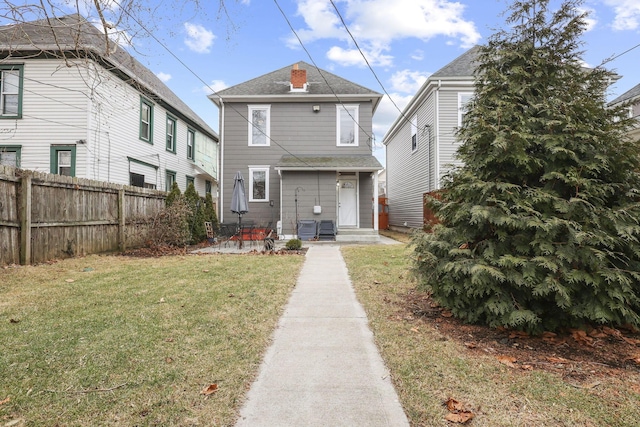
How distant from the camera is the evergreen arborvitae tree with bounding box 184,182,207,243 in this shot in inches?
496

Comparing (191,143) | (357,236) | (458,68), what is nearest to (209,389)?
(357,236)

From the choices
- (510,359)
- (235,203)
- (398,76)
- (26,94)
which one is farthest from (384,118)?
(510,359)

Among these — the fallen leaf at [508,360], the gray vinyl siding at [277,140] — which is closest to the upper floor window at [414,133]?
the gray vinyl siding at [277,140]

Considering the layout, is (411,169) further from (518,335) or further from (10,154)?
(10,154)

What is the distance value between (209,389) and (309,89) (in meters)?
14.8

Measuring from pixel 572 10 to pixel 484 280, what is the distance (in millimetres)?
3077

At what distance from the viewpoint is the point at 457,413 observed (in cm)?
225

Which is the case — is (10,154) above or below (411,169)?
below

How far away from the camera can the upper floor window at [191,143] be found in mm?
19672

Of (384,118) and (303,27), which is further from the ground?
(384,118)

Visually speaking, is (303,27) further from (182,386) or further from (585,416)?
(585,416)

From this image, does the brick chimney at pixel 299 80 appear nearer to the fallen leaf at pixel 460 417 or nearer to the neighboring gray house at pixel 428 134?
the neighboring gray house at pixel 428 134

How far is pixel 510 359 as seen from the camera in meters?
3.06

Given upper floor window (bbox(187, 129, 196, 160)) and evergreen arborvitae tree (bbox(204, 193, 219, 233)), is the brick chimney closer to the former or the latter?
evergreen arborvitae tree (bbox(204, 193, 219, 233))
